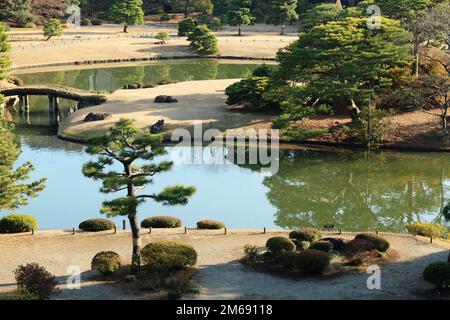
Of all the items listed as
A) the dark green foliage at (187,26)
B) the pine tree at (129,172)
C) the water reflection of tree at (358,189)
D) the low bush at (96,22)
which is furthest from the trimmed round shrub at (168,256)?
the low bush at (96,22)

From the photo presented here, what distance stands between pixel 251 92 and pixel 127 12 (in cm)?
5531

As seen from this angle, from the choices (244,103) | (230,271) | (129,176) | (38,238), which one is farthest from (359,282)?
(244,103)

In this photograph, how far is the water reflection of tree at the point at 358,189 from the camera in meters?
40.8

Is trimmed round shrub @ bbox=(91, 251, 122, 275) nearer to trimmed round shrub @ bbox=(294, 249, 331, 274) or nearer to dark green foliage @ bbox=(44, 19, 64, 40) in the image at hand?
trimmed round shrub @ bbox=(294, 249, 331, 274)

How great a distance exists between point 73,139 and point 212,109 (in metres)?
12.3

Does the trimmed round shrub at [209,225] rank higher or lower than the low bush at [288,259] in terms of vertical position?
lower

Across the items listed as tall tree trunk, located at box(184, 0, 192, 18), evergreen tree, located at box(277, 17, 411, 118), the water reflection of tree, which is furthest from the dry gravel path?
tall tree trunk, located at box(184, 0, 192, 18)

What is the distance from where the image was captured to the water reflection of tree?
4075 centimetres

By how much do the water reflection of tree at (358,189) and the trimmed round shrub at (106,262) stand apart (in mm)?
12436

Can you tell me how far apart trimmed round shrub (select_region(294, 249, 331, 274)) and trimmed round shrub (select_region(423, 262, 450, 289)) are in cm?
381

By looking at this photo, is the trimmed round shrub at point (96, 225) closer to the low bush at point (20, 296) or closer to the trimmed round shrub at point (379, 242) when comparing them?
the low bush at point (20, 296)

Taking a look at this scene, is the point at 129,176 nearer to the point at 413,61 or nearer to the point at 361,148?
the point at 361,148

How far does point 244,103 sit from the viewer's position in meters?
63.7

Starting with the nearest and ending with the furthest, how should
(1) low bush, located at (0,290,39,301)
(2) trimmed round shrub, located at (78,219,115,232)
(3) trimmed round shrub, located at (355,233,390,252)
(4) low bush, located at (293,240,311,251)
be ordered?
1. (1) low bush, located at (0,290,39,301)
2. (3) trimmed round shrub, located at (355,233,390,252)
3. (4) low bush, located at (293,240,311,251)
4. (2) trimmed round shrub, located at (78,219,115,232)
